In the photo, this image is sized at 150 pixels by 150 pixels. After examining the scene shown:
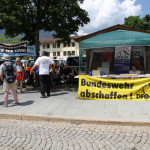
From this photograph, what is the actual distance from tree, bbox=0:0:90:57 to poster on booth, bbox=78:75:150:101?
399 cm

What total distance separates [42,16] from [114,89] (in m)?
6.02

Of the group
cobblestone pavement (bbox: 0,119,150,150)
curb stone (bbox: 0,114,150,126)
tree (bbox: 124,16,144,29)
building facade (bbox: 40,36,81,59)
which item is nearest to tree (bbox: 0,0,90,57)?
curb stone (bbox: 0,114,150,126)

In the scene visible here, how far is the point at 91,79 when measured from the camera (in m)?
6.99

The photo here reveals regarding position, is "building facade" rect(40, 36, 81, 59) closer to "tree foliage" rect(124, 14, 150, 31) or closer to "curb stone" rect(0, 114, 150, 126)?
"tree foliage" rect(124, 14, 150, 31)

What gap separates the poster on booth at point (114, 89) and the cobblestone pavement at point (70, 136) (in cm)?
227

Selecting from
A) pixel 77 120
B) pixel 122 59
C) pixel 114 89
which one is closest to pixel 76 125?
pixel 77 120

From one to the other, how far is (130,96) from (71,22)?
17.4 ft

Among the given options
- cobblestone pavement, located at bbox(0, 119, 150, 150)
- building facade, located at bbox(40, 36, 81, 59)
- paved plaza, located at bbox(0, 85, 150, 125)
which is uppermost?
building facade, located at bbox(40, 36, 81, 59)

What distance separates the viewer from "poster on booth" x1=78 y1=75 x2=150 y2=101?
6613mm

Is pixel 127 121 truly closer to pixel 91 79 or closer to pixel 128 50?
pixel 91 79

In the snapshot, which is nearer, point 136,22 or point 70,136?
point 70,136

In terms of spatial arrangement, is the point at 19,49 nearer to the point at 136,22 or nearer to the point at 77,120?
the point at 77,120

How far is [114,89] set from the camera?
678 centimetres

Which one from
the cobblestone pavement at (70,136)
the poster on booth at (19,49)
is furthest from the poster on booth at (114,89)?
the poster on booth at (19,49)
